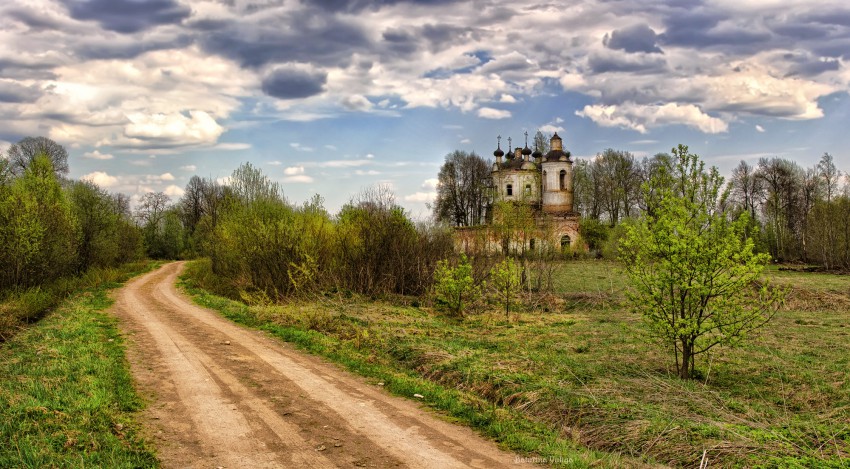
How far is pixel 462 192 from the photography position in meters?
70.8

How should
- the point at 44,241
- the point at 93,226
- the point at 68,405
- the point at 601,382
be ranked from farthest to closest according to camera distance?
the point at 93,226
the point at 44,241
the point at 601,382
the point at 68,405

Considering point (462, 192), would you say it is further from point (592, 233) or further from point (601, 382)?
point (601, 382)

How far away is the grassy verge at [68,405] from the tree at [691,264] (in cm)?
874

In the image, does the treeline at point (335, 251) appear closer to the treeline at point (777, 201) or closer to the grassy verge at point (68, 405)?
the grassy verge at point (68, 405)

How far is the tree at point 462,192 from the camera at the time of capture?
→ 70.0m

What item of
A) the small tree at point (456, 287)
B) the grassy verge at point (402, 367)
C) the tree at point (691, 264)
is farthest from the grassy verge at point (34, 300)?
the tree at point (691, 264)

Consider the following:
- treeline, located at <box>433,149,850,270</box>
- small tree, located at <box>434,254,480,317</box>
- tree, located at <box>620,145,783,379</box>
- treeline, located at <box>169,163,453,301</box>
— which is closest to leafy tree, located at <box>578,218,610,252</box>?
treeline, located at <box>433,149,850,270</box>

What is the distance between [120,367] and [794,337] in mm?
16409

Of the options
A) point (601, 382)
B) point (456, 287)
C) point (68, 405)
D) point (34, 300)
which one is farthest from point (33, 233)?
point (601, 382)

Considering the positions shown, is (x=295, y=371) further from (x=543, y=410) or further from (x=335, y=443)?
(x=543, y=410)

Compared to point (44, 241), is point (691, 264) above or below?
below

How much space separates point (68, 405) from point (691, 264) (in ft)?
34.5

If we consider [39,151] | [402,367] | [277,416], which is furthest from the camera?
[39,151]

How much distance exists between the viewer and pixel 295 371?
11.2 m
